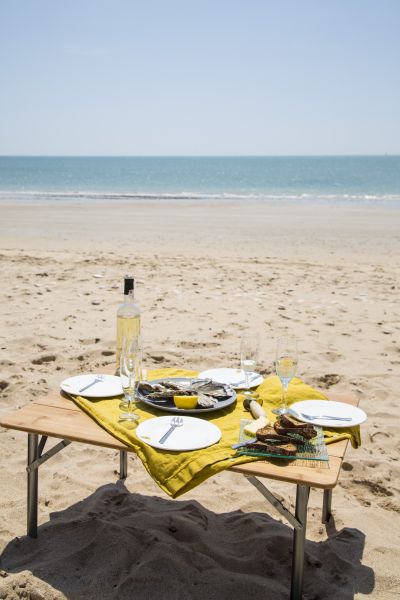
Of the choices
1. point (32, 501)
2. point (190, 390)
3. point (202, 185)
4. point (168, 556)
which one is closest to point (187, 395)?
point (190, 390)

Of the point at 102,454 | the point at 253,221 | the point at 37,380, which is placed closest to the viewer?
the point at 102,454

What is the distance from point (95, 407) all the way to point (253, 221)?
16.8 metres

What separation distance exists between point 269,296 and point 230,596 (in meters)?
5.44

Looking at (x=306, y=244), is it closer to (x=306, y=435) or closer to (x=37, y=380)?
(x=37, y=380)

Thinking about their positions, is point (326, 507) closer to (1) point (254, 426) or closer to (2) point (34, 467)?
(1) point (254, 426)

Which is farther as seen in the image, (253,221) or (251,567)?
(253,221)

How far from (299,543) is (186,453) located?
541 mm

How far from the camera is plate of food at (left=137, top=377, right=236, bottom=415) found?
8.46ft

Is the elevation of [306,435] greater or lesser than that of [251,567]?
greater

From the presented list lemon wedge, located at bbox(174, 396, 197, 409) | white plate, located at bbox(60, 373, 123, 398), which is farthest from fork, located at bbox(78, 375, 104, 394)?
lemon wedge, located at bbox(174, 396, 197, 409)

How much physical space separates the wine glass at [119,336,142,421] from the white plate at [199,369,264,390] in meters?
0.47

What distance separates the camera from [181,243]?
13.9 metres

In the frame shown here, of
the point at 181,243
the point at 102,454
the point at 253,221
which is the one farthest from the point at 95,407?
the point at 253,221

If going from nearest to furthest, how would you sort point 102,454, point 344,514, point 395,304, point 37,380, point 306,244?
point 344,514 → point 102,454 → point 37,380 → point 395,304 → point 306,244
